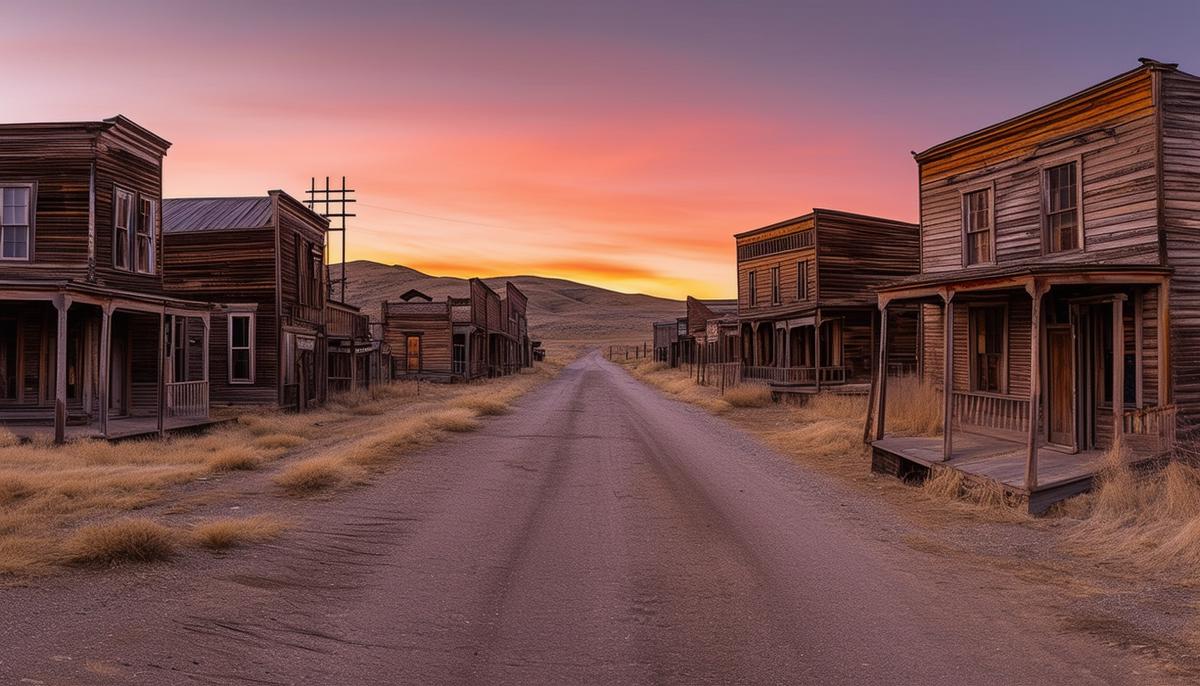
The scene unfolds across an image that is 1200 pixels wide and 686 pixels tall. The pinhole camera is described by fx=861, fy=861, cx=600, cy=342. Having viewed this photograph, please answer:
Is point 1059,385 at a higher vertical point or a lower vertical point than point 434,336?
lower

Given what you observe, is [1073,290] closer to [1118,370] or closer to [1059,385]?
[1059,385]

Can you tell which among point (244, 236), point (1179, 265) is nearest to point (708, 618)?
point (1179, 265)

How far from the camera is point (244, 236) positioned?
86.3ft

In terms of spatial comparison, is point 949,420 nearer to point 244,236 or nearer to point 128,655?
point 128,655

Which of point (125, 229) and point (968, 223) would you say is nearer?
point (968, 223)

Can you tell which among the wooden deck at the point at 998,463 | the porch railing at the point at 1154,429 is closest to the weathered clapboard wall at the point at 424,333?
the wooden deck at the point at 998,463

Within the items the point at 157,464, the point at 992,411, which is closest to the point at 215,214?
the point at 157,464

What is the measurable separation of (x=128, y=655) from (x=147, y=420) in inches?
673

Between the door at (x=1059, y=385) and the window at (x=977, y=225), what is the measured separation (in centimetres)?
249

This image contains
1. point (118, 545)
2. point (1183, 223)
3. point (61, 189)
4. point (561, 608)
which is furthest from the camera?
point (61, 189)

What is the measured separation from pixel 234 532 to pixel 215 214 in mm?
22082

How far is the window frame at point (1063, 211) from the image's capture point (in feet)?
47.1

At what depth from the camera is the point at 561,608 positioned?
22.0ft

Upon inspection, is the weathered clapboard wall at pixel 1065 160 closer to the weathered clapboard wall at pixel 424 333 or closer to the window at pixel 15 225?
the window at pixel 15 225
